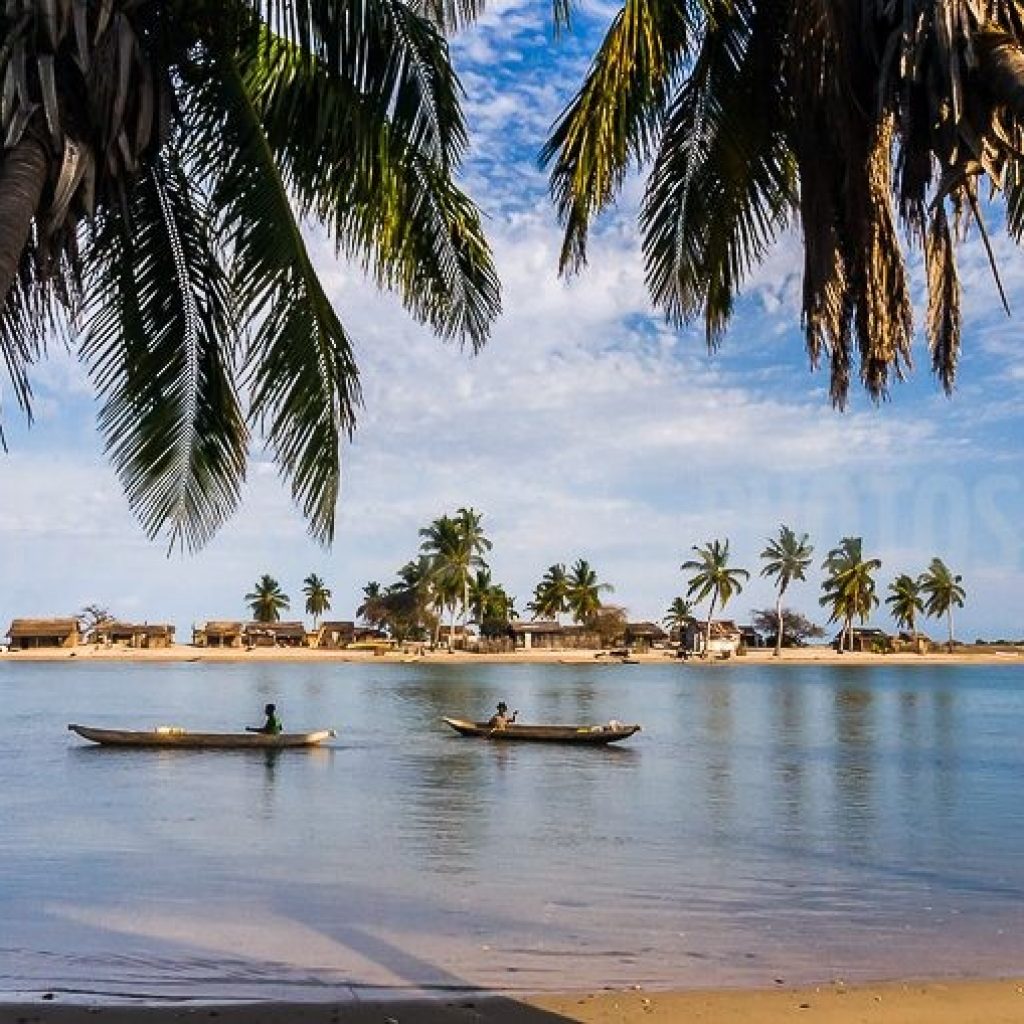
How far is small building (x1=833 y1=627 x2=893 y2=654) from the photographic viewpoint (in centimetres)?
13412

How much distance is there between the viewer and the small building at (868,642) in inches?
5281

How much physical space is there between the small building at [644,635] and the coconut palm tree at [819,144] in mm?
116675

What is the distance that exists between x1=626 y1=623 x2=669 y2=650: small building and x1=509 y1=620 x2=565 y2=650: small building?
10378 millimetres

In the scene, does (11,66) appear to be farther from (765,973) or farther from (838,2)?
(765,973)

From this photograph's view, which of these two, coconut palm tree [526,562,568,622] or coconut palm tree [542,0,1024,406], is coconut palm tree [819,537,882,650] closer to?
coconut palm tree [526,562,568,622]

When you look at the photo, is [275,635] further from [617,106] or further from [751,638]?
[617,106]

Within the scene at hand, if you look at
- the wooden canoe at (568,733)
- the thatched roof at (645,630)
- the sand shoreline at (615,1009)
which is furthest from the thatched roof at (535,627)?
the sand shoreline at (615,1009)

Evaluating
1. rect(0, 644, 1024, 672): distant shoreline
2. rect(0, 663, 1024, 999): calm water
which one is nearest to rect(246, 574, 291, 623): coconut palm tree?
rect(0, 644, 1024, 672): distant shoreline

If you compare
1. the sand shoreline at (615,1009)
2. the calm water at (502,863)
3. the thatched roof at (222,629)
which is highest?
the thatched roof at (222,629)

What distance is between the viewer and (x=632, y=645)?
123 metres

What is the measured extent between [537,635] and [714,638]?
21289mm

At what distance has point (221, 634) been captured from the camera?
121 metres

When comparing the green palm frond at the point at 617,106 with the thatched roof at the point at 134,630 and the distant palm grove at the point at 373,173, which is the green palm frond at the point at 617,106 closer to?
the distant palm grove at the point at 373,173

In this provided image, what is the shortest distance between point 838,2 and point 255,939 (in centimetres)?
1040
